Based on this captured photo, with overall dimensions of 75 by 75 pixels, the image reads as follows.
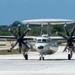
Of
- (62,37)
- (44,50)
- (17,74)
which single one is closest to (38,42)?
(44,50)

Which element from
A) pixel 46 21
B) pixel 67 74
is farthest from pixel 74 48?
pixel 67 74

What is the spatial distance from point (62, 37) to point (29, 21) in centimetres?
481

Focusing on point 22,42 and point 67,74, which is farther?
point 22,42

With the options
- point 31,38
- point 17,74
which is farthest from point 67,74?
point 31,38

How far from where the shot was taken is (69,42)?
48406mm

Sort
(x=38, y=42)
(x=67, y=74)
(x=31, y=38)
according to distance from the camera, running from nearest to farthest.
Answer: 1. (x=67, y=74)
2. (x=38, y=42)
3. (x=31, y=38)

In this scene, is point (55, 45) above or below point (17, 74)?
below

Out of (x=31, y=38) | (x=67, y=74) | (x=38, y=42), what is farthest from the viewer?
(x=31, y=38)

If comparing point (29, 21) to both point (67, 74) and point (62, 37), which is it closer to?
point (62, 37)

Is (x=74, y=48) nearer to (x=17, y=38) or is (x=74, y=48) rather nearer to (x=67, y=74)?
(x=17, y=38)

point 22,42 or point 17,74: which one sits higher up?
point 17,74

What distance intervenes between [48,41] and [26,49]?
3.02 m

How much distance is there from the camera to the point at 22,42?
48938 millimetres

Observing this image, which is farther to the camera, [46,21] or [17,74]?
[46,21]
